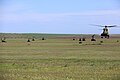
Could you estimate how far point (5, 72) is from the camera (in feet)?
66.4

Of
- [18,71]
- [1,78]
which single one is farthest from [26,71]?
[1,78]

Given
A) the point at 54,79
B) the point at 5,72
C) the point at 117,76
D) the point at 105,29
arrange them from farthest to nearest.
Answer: the point at 105,29 < the point at 5,72 < the point at 117,76 < the point at 54,79

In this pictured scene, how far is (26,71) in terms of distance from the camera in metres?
20.9

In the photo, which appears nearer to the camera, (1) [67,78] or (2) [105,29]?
(1) [67,78]

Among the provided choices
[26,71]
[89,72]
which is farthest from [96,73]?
[26,71]

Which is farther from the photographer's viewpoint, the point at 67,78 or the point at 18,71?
the point at 18,71

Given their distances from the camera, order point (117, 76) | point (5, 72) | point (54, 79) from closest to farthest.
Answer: point (54, 79) → point (117, 76) → point (5, 72)

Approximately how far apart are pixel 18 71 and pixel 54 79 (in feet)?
12.9

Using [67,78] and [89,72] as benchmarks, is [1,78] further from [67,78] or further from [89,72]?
[89,72]

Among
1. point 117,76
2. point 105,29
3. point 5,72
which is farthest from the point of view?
point 105,29

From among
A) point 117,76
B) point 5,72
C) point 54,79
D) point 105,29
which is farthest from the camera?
point 105,29

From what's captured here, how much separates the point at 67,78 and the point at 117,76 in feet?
8.79

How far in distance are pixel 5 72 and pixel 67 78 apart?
409cm

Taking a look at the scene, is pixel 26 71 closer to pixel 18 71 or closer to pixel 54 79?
pixel 18 71
